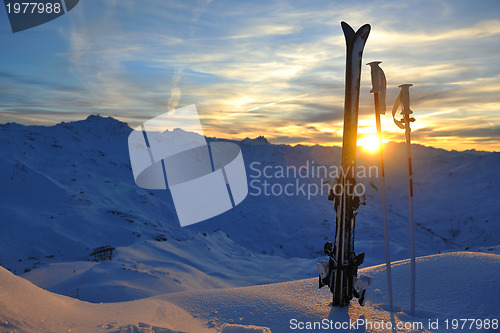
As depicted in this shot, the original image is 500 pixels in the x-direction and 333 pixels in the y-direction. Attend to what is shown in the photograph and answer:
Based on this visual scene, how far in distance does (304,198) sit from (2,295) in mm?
23645

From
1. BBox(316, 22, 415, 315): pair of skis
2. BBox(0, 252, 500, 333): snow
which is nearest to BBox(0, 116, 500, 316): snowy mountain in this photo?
BBox(316, 22, 415, 315): pair of skis

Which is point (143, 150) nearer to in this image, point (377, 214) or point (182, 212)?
point (182, 212)

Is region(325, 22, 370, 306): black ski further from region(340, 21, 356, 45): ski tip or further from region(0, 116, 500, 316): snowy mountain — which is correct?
region(0, 116, 500, 316): snowy mountain

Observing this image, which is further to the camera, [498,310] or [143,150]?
[143,150]

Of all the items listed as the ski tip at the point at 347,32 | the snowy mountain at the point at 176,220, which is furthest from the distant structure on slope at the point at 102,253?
the ski tip at the point at 347,32

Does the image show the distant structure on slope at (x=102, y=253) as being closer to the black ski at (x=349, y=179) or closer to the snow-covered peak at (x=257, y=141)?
the black ski at (x=349, y=179)

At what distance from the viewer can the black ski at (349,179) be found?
3.96 meters

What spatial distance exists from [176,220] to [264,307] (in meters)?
14.1

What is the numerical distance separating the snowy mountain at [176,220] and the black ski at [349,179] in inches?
12.2

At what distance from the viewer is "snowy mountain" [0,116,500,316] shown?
851cm

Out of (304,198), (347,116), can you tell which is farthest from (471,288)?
(304,198)

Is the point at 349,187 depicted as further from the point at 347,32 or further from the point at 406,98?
the point at 347,32

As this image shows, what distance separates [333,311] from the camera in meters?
3.96

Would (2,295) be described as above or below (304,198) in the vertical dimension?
above
